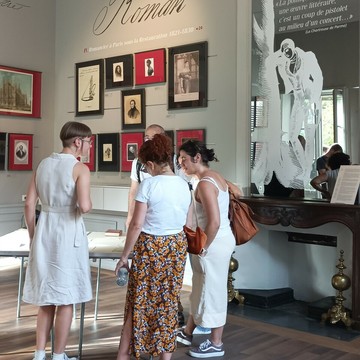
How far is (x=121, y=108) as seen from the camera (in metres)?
7.68

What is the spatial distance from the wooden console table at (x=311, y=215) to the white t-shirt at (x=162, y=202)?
7.40 ft

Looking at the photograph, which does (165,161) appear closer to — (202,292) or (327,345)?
(202,292)

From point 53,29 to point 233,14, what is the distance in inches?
135

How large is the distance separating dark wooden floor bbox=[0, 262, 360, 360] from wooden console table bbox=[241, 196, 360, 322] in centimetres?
63

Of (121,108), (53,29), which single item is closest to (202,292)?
(121,108)

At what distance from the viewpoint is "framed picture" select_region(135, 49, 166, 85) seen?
714 cm

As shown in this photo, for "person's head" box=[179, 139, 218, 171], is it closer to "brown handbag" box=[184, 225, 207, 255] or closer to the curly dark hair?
the curly dark hair

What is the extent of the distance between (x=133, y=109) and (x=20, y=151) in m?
1.91

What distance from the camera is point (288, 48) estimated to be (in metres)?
5.94

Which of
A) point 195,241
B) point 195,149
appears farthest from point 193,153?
point 195,241

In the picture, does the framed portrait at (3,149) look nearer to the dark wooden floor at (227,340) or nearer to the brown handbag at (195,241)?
the dark wooden floor at (227,340)

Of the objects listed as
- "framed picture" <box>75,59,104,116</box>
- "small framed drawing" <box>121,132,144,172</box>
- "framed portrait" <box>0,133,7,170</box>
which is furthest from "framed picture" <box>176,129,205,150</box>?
"framed portrait" <box>0,133,7,170</box>

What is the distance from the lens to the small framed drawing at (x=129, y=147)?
7.46 metres

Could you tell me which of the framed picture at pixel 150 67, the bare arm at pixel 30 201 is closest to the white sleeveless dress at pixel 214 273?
the bare arm at pixel 30 201
